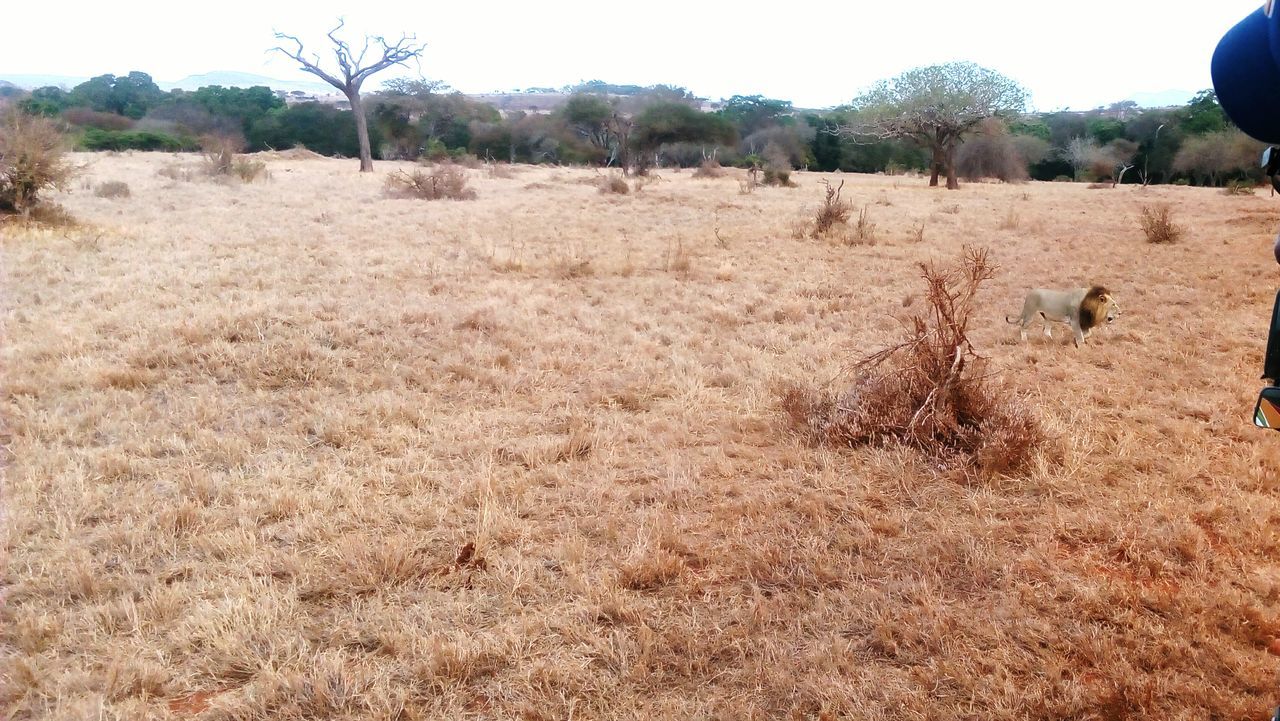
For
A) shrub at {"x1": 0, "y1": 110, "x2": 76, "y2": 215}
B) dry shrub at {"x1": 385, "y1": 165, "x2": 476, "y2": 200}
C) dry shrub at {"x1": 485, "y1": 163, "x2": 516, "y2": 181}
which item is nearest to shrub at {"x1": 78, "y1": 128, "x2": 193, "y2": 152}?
dry shrub at {"x1": 485, "y1": 163, "x2": 516, "y2": 181}

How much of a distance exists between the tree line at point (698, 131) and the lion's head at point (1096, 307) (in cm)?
2035

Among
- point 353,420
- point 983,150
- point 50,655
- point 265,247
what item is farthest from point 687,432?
point 983,150

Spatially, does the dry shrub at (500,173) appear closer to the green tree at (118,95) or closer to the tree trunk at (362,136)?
the tree trunk at (362,136)

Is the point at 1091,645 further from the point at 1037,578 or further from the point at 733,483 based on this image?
the point at 733,483

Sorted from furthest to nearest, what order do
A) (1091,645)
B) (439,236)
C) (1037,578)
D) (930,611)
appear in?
(439,236)
(1037,578)
(930,611)
(1091,645)

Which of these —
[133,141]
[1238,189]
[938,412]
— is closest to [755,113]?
[1238,189]

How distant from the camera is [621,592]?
8.60ft

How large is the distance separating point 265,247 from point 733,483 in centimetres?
779

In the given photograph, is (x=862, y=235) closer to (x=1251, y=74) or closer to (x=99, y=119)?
(x=1251, y=74)

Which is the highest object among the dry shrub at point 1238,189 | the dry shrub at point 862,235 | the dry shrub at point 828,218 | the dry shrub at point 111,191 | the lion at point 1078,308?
the dry shrub at point 1238,189

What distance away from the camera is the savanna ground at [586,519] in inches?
87.3

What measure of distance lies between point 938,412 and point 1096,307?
274 centimetres

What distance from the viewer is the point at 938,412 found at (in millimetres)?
3850

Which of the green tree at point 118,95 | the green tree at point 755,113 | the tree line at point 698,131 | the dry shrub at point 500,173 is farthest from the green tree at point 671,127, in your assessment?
the green tree at point 118,95
